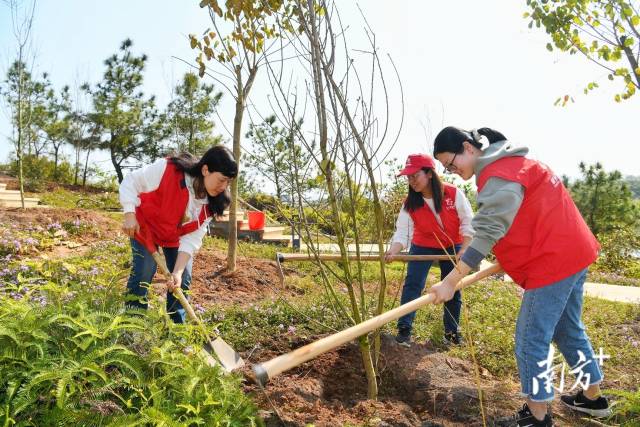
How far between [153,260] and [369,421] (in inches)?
66.5

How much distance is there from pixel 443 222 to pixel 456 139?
54.9 inches

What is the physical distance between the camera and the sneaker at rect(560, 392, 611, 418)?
2719mm

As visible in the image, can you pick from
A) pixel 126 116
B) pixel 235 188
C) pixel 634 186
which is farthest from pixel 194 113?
pixel 634 186

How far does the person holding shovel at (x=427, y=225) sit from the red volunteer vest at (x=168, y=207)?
1.44m

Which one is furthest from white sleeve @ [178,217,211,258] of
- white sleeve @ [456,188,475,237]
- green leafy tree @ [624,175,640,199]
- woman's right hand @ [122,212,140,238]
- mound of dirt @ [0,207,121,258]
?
green leafy tree @ [624,175,640,199]

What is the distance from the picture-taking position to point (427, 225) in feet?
12.6

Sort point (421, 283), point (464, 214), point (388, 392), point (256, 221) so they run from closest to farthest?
point (388, 392) → point (464, 214) → point (421, 283) → point (256, 221)

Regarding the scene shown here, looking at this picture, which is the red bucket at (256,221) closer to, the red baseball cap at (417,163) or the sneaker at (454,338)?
the sneaker at (454,338)

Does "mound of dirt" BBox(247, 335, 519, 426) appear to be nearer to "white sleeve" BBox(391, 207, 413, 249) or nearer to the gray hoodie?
"white sleeve" BBox(391, 207, 413, 249)

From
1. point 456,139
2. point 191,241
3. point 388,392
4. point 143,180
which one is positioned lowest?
point 388,392

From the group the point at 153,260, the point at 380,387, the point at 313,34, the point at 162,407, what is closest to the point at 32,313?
the point at 162,407

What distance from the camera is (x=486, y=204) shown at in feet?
7.43

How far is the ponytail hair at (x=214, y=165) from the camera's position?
296 centimetres

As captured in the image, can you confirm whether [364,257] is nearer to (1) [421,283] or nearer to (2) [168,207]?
(1) [421,283]
